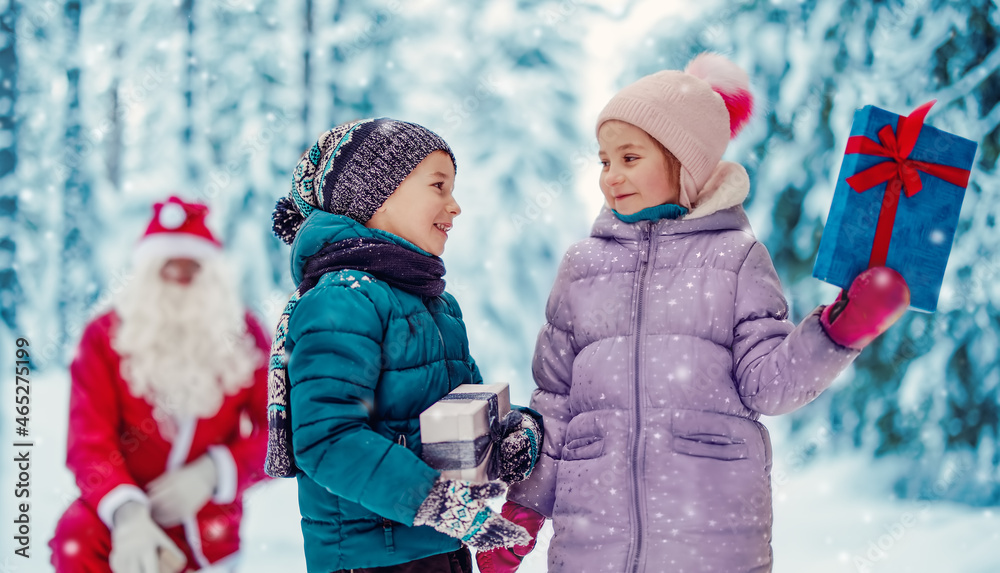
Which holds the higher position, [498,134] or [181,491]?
[498,134]

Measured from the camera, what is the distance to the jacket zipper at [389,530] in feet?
4.16

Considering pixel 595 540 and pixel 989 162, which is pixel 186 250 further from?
pixel 989 162

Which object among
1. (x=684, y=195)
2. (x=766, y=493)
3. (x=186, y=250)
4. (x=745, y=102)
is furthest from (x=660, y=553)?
(x=186, y=250)

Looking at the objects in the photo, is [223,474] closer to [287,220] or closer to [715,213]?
[287,220]

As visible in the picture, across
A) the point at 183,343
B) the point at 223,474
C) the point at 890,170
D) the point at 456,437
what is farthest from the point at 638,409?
the point at 183,343

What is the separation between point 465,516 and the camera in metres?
1.16

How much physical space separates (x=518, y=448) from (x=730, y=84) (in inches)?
37.2

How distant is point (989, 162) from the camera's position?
2723 mm

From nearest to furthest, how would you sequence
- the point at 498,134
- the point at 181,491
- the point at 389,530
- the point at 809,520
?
the point at 389,530 < the point at 181,491 < the point at 809,520 < the point at 498,134

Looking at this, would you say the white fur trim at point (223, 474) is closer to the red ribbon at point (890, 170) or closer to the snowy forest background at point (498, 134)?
the snowy forest background at point (498, 134)

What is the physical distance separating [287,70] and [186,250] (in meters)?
1.38

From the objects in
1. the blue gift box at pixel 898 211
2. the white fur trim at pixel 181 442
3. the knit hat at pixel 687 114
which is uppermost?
the knit hat at pixel 687 114

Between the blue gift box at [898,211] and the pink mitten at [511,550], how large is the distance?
2.62 ft

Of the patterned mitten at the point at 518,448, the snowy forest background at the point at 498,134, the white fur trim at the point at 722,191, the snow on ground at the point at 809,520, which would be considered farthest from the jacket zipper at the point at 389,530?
the snowy forest background at the point at 498,134
